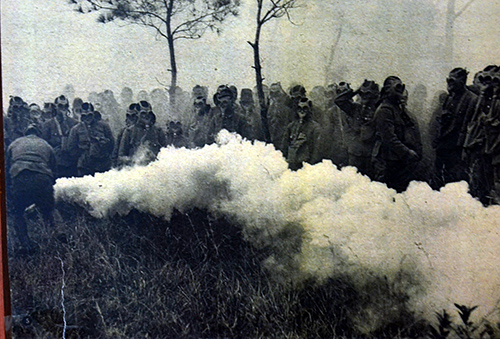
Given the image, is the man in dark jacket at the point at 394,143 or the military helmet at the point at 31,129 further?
the military helmet at the point at 31,129

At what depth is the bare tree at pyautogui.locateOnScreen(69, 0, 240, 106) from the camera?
4984 mm

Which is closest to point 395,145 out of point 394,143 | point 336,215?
point 394,143

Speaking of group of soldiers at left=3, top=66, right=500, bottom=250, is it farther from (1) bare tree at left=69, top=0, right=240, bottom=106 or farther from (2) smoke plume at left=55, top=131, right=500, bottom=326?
(1) bare tree at left=69, top=0, right=240, bottom=106

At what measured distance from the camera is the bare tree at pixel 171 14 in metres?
4.98


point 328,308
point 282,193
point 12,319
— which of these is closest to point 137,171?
point 282,193

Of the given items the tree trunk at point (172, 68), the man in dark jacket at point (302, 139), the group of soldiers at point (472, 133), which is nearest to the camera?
the group of soldiers at point (472, 133)

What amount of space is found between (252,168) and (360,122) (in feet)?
3.36

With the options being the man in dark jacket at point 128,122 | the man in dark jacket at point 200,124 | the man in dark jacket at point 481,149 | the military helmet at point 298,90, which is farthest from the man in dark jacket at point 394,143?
the man in dark jacket at point 128,122

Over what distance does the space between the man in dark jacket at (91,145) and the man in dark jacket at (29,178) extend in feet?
0.84

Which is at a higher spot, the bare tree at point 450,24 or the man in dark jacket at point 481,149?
the bare tree at point 450,24

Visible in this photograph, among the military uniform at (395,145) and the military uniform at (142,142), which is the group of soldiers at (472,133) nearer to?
the military uniform at (395,145)

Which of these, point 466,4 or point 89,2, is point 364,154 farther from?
point 89,2

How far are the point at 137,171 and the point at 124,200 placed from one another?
29 cm

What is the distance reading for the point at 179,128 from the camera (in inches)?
197
